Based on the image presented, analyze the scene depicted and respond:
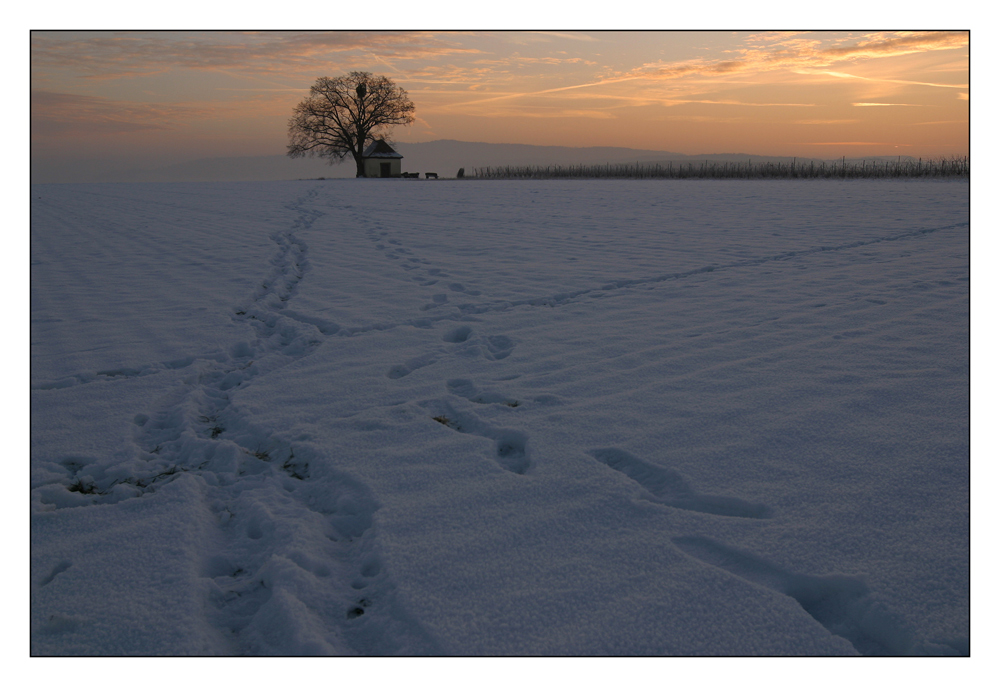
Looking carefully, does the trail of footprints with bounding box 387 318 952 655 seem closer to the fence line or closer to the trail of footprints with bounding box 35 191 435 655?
the trail of footprints with bounding box 35 191 435 655

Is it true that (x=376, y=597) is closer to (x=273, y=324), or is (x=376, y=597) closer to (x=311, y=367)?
(x=311, y=367)

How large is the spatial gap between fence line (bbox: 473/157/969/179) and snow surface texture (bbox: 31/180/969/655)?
19289 mm

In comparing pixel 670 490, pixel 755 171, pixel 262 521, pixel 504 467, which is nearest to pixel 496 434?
pixel 504 467

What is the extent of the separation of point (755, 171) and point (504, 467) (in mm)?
26295

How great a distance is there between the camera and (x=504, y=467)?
2.38 m

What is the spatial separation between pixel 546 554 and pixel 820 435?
1.40m

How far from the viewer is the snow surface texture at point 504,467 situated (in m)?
1.63

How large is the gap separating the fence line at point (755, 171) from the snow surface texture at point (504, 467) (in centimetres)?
1929

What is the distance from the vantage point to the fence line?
67.5 ft

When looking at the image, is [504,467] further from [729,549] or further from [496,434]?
[729,549]

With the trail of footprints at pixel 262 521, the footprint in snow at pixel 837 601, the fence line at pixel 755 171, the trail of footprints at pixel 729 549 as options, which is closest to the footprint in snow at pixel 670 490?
the trail of footprints at pixel 729 549

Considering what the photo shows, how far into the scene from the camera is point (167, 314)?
179 inches

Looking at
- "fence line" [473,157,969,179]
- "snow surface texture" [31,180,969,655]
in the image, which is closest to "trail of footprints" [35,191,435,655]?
"snow surface texture" [31,180,969,655]

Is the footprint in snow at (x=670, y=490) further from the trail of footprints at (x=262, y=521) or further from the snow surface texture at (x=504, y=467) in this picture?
the trail of footprints at (x=262, y=521)
